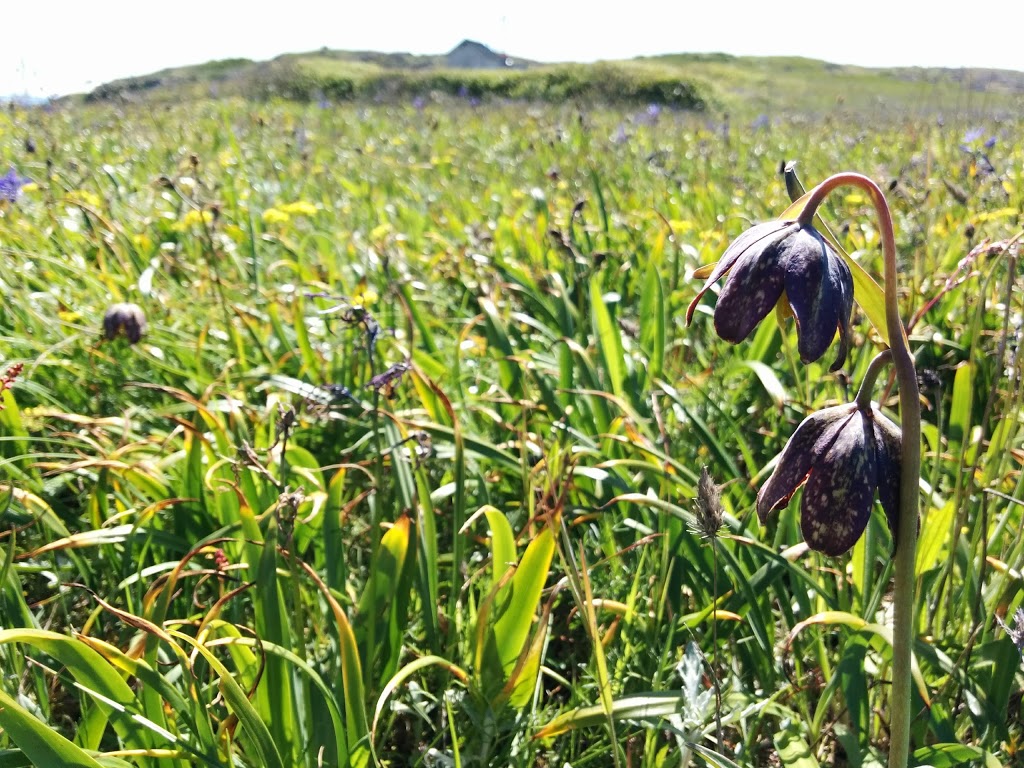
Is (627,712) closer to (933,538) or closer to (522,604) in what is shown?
(522,604)

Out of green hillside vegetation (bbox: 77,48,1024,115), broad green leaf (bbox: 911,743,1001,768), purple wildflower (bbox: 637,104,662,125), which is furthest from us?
green hillside vegetation (bbox: 77,48,1024,115)

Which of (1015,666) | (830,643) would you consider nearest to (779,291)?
(1015,666)

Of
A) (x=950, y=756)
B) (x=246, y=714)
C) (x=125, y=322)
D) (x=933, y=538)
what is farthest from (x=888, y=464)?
(x=125, y=322)

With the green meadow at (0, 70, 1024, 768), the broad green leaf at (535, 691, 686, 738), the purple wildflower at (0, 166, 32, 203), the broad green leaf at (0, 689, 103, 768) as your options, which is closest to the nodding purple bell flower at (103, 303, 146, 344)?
the green meadow at (0, 70, 1024, 768)

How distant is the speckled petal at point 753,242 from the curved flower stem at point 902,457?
21 millimetres

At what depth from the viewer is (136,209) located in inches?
152

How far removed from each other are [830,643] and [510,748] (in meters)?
0.67

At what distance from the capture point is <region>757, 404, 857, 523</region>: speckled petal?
812 millimetres

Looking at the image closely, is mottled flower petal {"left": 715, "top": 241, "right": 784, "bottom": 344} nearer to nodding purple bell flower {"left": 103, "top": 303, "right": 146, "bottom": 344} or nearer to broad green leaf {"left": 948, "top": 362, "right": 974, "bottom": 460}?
broad green leaf {"left": 948, "top": 362, "right": 974, "bottom": 460}

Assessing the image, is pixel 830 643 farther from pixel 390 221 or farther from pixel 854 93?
pixel 854 93

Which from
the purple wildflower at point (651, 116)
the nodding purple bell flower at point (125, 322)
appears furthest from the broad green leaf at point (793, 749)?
the purple wildflower at point (651, 116)

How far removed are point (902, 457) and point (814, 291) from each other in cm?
19

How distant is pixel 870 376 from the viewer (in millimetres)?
780

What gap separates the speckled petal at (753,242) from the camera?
0.77 metres
